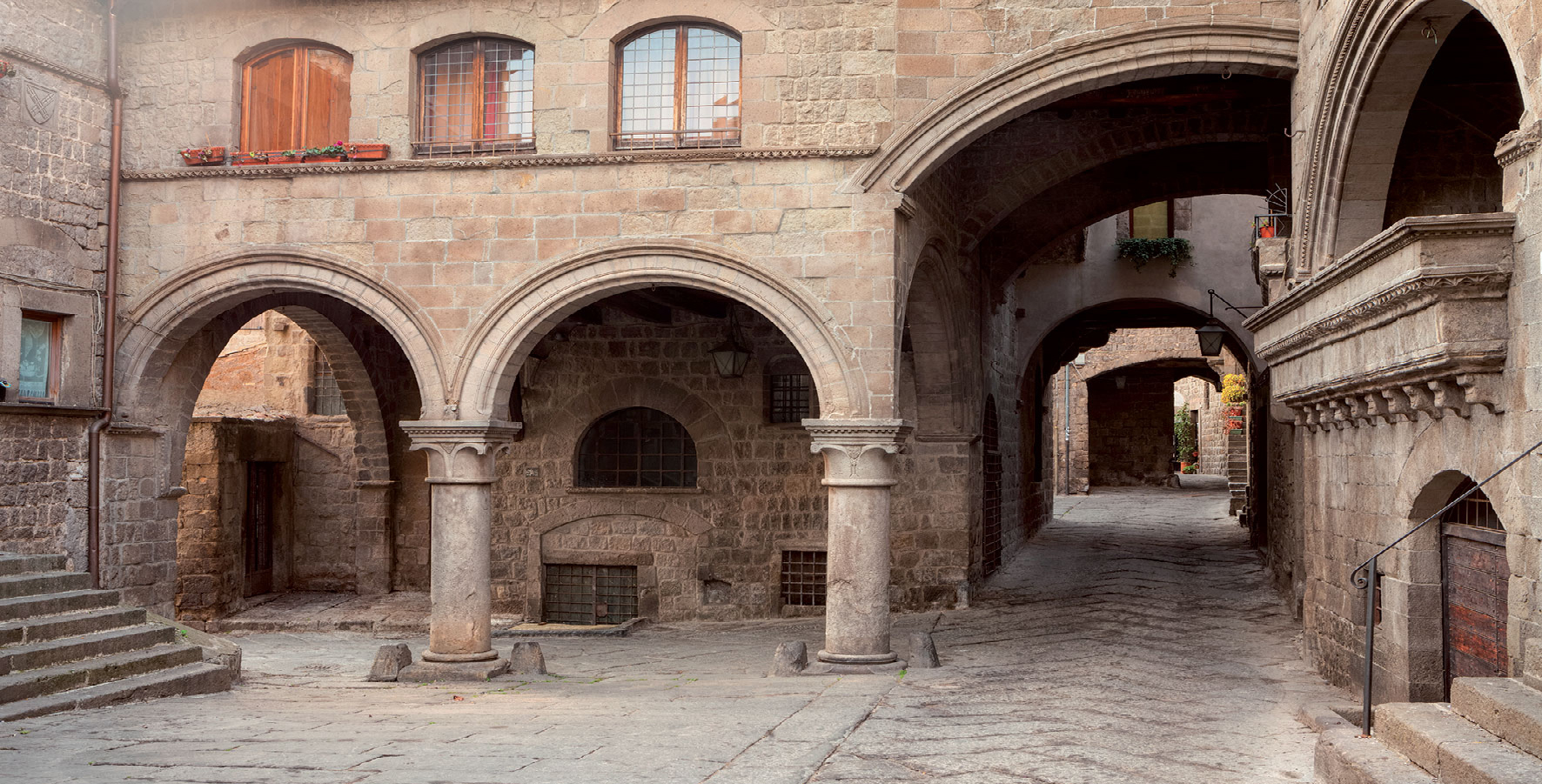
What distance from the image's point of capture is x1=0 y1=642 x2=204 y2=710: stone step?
799 centimetres

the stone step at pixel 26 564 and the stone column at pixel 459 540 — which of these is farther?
the stone column at pixel 459 540

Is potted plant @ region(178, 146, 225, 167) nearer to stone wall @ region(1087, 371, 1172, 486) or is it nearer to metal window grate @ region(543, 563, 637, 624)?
metal window grate @ region(543, 563, 637, 624)

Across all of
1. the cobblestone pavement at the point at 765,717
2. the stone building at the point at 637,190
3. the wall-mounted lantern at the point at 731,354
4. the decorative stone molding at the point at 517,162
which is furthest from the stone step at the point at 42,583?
the wall-mounted lantern at the point at 731,354

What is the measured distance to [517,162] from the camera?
10914 millimetres

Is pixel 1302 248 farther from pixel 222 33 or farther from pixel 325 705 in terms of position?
pixel 222 33

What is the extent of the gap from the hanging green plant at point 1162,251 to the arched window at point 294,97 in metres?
11.2

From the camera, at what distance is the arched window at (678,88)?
11.0 meters

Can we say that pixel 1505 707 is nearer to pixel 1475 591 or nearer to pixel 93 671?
pixel 1475 591

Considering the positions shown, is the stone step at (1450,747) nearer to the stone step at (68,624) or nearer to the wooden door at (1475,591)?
the wooden door at (1475,591)

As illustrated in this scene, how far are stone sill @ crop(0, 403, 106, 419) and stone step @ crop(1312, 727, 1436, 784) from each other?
9648mm

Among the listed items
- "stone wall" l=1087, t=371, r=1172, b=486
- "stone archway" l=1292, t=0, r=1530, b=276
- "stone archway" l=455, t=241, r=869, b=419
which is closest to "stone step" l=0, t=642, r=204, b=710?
"stone archway" l=455, t=241, r=869, b=419

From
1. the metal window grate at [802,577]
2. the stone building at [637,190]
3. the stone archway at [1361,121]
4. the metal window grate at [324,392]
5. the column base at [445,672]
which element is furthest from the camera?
the metal window grate at [324,392]

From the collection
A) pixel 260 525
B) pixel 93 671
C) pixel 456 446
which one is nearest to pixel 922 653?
pixel 456 446

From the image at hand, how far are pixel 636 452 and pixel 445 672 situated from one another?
207 inches
